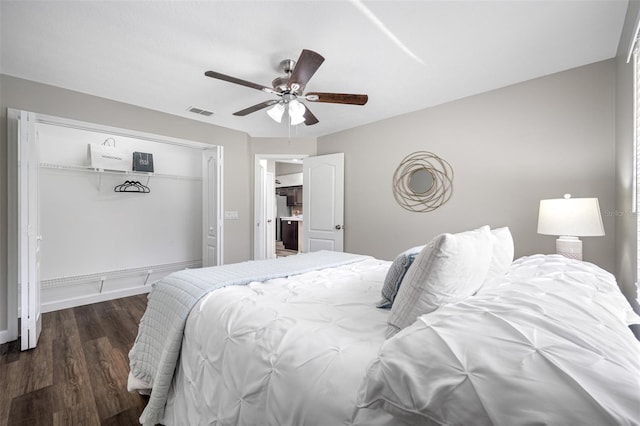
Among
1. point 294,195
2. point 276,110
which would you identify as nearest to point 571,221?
point 276,110

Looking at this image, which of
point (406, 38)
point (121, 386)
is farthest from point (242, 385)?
point (406, 38)

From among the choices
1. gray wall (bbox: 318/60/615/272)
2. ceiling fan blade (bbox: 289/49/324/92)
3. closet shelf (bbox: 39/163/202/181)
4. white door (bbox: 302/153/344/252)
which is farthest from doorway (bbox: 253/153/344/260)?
ceiling fan blade (bbox: 289/49/324/92)

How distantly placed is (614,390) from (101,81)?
12.4ft

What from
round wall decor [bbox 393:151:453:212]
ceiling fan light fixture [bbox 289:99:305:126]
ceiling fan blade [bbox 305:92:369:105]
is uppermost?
ceiling fan blade [bbox 305:92:369:105]

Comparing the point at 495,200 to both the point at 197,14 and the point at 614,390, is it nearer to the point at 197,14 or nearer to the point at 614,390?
the point at 614,390

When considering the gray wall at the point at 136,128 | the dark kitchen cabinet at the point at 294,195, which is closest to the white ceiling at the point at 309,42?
the gray wall at the point at 136,128

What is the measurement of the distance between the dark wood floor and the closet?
0.29 metres

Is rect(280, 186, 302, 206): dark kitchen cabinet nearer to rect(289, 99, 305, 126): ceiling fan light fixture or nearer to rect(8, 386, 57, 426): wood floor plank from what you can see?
rect(289, 99, 305, 126): ceiling fan light fixture

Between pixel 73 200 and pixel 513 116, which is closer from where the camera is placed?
pixel 513 116

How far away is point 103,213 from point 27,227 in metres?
1.45

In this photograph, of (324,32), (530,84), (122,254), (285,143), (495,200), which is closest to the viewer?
(324,32)

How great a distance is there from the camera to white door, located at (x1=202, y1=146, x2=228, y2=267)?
12.9ft

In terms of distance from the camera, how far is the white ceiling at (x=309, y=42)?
1799 millimetres

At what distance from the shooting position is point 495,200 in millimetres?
2922
